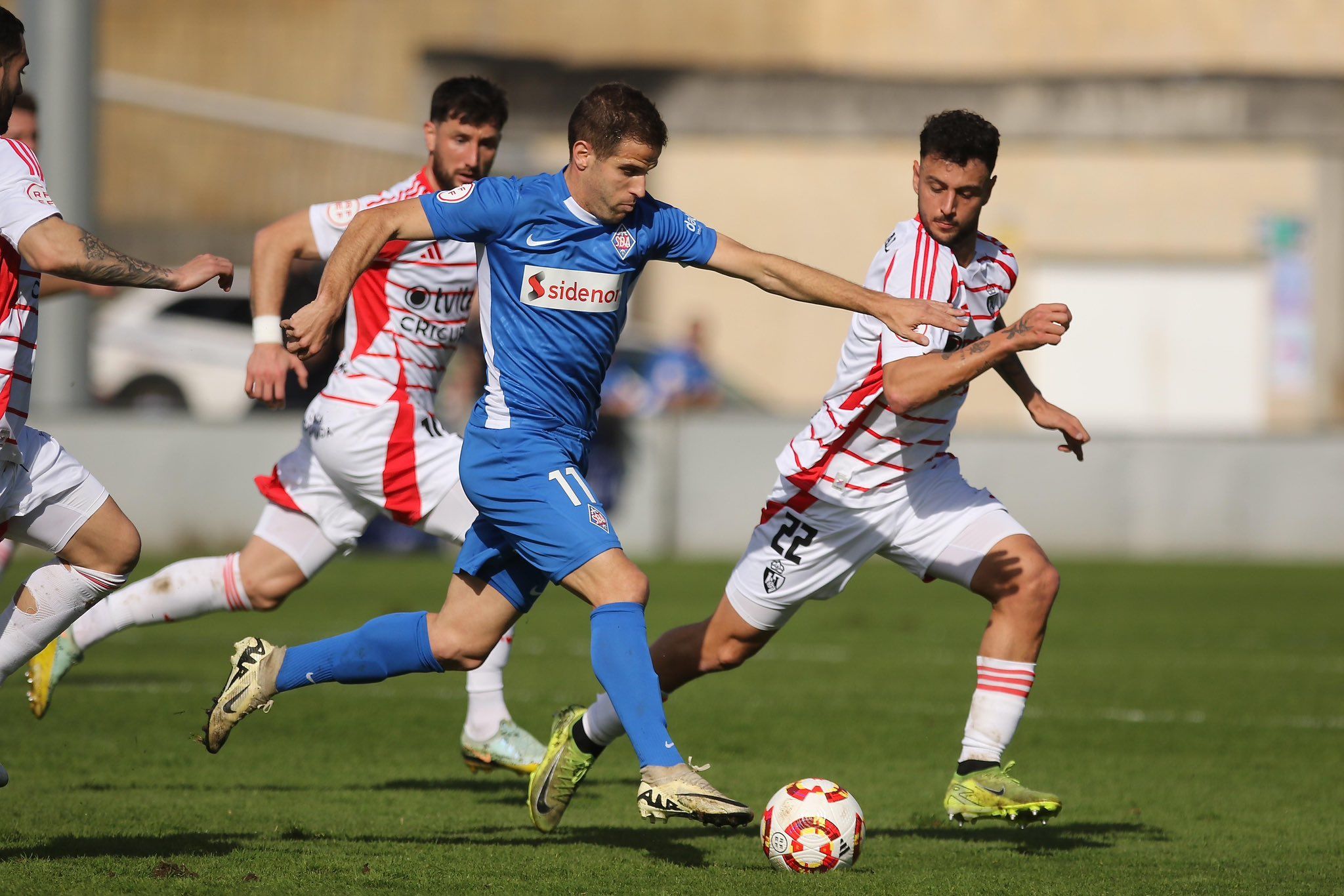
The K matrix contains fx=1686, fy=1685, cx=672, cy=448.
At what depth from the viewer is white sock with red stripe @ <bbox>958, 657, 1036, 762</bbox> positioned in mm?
5832

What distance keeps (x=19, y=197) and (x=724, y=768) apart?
3.76 meters

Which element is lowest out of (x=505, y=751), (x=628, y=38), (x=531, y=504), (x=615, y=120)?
(x=505, y=751)

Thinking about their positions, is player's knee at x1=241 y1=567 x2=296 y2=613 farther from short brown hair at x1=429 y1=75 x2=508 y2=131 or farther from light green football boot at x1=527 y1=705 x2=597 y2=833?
short brown hair at x1=429 y1=75 x2=508 y2=131

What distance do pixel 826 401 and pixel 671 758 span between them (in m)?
Answer: 1.71

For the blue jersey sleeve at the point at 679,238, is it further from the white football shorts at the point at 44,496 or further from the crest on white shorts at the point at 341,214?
the white football shorts at the point at 44,496

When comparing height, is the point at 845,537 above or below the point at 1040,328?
below

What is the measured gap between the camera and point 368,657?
5.79 m

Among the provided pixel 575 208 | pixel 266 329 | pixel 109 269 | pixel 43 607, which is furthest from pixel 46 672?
pixel 575 208

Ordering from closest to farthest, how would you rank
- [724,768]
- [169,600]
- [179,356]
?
[169,600], [724,768], [179,356]

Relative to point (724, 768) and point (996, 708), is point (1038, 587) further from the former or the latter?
point (724, 768)

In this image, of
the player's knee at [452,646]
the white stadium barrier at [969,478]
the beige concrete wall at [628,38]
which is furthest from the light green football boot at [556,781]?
the beige concrete wall at [628,38]

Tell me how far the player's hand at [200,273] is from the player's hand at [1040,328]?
242 cm

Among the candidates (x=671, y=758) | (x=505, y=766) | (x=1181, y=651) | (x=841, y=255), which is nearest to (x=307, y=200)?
(x=841, y=255)

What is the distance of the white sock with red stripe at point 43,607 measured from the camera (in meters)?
5.56
